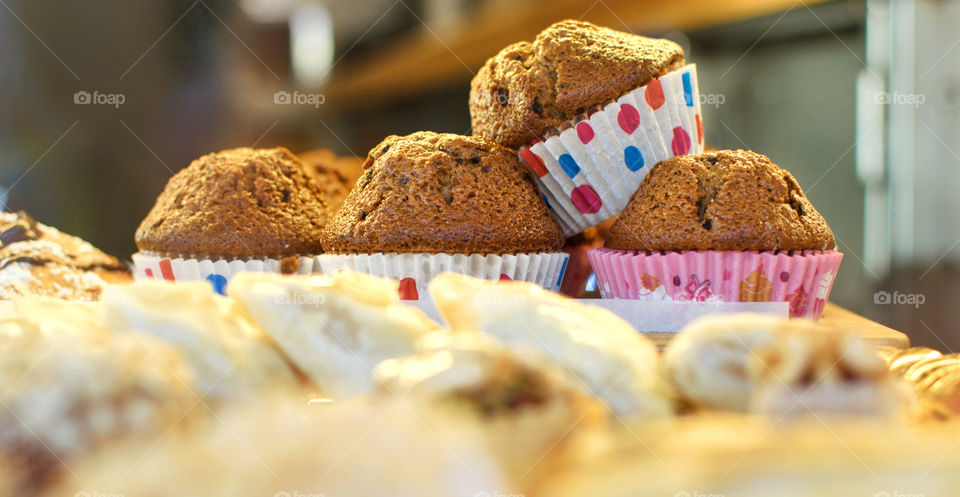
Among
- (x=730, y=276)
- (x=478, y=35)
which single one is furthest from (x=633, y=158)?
(x=478, y=35)

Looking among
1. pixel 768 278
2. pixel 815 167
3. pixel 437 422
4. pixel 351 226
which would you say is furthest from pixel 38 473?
pixel 815 167

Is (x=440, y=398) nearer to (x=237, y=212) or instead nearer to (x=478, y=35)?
(x=237, y=212)

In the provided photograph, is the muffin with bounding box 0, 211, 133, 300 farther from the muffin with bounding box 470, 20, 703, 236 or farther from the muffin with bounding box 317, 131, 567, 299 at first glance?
the muffin with bounding box 470, 20, 703, 236

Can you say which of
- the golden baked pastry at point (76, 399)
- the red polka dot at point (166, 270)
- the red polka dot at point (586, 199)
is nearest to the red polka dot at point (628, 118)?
the red polka dot at point (586, 199)

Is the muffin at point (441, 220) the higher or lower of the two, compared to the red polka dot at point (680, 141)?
lower

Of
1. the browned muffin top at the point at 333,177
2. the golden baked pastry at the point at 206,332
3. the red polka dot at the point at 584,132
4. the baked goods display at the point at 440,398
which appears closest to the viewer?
the baked goods display at the point at 440,398

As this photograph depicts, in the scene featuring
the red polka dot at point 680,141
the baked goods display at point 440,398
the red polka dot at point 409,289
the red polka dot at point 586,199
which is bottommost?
the red polka dot at point 409,289

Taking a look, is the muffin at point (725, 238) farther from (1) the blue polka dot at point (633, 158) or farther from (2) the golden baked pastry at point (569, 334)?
(2) the golden baked pastry at point (569, 334)
